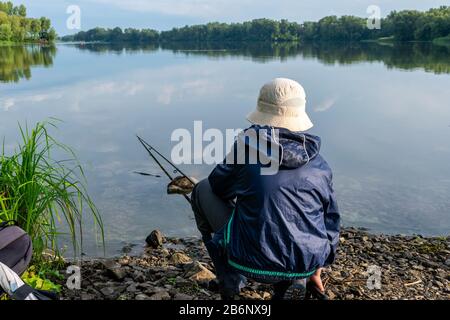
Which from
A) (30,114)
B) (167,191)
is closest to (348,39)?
(30,114)

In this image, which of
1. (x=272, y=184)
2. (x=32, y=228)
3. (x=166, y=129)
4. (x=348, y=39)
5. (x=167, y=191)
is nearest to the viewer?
(x=272, y=184)

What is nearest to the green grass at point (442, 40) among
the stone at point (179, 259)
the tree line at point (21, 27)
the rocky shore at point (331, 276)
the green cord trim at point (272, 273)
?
the tree line at point (21, 27)

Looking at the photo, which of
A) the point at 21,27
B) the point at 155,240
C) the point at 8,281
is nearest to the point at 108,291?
the point at 8,281

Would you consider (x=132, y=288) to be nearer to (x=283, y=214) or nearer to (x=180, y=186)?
(x=283, y=214)

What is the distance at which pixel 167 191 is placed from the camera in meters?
7.00

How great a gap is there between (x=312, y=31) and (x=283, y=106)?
83.6 m

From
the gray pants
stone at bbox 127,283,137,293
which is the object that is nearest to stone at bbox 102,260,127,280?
stone at bbox 127,283,137,293

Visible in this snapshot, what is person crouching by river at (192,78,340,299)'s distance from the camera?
218 centimetres

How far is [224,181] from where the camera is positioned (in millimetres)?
2447

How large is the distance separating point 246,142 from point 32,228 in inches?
67.6

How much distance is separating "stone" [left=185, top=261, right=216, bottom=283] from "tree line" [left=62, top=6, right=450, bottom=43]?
67.2m

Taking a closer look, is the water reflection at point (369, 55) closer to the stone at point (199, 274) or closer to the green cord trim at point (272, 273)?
the stone at point (199, 274)

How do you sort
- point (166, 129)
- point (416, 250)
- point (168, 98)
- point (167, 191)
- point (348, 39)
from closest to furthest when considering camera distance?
point (416, 250), point (167, 191), point (166, 129), point (168, 98), point (348, 39)
